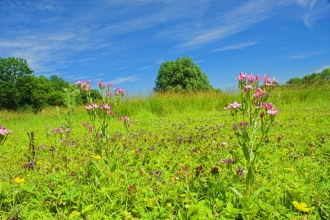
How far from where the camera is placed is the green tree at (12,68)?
39.6 metres

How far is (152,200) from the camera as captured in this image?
2.16m

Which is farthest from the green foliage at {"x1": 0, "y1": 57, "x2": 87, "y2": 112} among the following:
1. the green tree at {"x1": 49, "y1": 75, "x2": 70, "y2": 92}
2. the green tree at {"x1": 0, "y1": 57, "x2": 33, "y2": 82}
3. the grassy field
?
the grassy field

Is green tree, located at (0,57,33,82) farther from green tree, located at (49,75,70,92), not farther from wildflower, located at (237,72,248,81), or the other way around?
wildflower, located at (237,72,248,81)

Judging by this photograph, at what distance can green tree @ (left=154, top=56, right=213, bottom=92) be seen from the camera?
44.2 metres

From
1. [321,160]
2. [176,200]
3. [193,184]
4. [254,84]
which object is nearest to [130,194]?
[176,200]

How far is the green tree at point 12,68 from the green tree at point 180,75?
22.5 meters

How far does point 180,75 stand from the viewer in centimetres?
4400

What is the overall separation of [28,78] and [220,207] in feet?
151

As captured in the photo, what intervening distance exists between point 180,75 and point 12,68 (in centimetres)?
2794

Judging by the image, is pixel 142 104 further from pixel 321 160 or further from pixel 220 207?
pixel 220 207

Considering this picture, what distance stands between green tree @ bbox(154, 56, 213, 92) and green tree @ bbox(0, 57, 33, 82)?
2253 cm

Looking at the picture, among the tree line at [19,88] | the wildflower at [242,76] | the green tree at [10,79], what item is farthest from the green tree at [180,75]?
the wildflower at [242,76]

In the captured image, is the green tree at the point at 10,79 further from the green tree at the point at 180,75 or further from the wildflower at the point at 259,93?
the wildflower at the point at 259,93

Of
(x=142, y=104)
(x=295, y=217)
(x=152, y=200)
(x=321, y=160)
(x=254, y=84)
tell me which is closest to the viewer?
(x=295, y=217)
